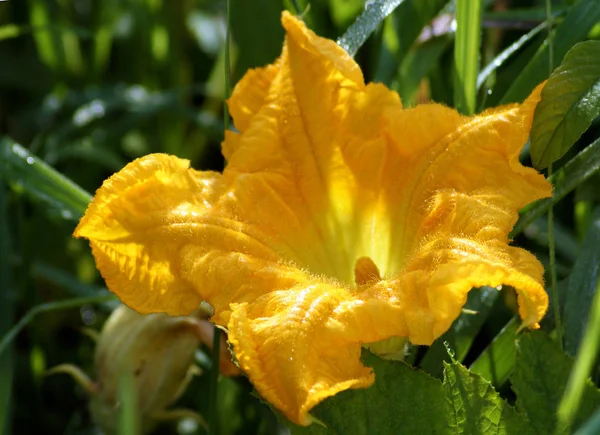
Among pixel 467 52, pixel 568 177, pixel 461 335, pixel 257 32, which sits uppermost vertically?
pixel 467 52

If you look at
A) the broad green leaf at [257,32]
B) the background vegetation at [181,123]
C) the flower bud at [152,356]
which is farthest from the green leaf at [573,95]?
the broad green leaf at [257,32]

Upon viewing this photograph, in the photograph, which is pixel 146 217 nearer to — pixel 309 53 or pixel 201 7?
pixel 309 53

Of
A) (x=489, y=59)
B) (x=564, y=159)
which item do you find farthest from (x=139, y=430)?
(x=489, y=59)

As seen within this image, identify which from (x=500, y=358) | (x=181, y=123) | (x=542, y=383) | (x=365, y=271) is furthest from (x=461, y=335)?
(x=181, y=123)

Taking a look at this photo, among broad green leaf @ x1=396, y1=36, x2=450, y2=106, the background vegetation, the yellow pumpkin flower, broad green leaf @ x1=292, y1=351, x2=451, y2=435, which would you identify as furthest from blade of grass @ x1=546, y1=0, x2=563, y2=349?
broad green leaf @ x1=396, y1=36, x2=450, y2=106

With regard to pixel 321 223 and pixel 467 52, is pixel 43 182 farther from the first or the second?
pixel 467 52

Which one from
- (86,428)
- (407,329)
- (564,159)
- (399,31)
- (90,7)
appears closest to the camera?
(407,329)
